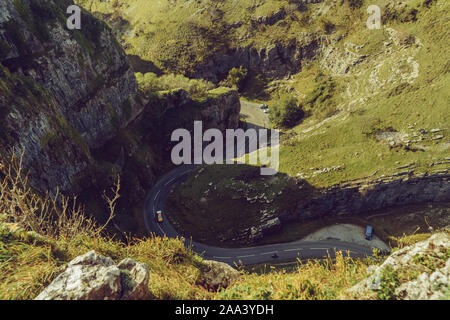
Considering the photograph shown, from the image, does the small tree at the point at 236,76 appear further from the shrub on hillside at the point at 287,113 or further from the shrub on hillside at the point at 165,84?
the shrub on hillside at the point at 287,113

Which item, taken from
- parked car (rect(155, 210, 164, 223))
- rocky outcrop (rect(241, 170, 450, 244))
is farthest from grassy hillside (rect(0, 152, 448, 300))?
parked car (rect(155, 210, 164, 223))

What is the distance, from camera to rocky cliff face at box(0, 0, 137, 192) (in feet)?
102

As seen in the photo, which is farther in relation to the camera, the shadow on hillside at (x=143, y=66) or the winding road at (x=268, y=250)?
the shadow on hillside at (x=143, y=66)

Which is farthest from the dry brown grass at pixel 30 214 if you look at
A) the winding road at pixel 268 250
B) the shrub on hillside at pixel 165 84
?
the shrub on hillside at pixel 165 84

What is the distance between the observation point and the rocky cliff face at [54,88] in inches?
1226

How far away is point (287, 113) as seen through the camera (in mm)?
79188

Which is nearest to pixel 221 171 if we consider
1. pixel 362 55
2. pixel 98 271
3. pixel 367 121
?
pixel 367 121

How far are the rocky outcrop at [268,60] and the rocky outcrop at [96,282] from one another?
3878 inches

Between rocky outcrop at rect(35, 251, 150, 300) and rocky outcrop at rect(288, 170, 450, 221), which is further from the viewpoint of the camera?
rocky outcrop at rect(288, 170, 450, 221)

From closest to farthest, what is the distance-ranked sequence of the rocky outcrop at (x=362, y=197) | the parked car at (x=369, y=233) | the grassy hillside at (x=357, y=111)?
the rocky outcrop at (x=362, y=197)
the parked car at (x=369, y=233)
the grassy hillside at (x=357, y=111)
